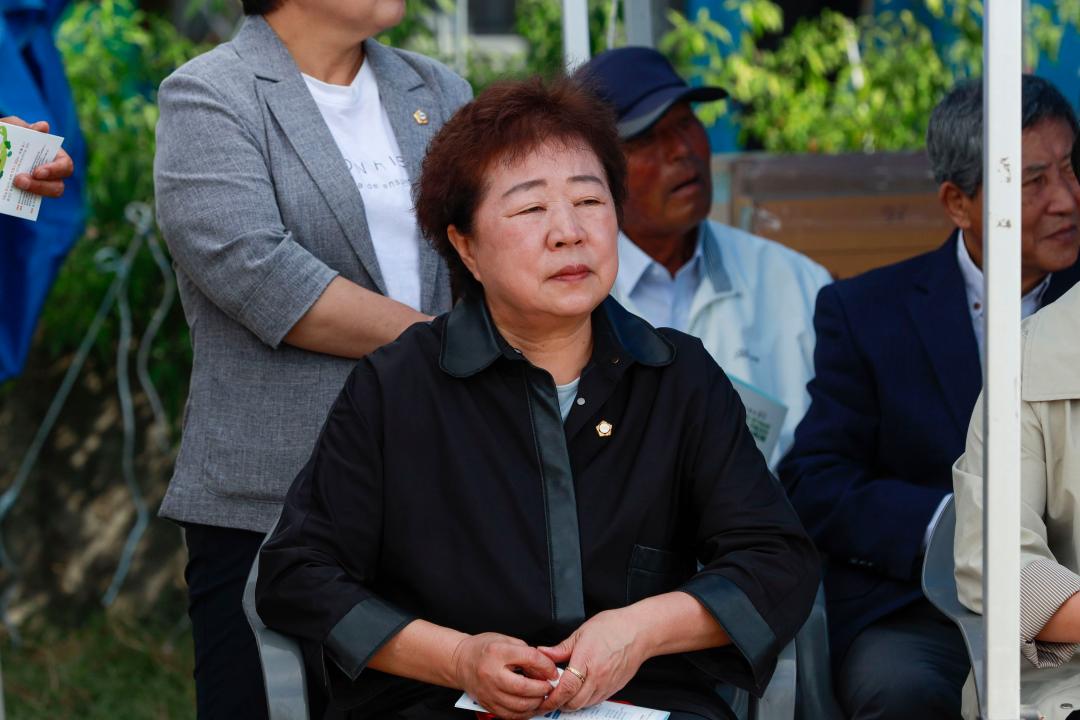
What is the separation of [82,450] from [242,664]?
2.62 m

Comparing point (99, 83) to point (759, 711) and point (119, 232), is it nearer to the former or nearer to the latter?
point (119, 232)

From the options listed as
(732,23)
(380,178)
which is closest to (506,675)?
(380,178)

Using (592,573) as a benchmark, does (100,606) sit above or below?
below

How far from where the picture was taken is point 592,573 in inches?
94.0

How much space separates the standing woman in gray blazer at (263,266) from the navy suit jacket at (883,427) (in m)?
0.90

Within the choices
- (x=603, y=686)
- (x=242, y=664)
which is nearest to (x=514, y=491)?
(x=603, y=686)

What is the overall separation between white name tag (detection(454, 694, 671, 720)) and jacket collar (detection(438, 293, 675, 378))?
21.5 inches

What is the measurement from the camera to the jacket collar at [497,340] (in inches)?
96.0

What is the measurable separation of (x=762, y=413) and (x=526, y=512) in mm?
994

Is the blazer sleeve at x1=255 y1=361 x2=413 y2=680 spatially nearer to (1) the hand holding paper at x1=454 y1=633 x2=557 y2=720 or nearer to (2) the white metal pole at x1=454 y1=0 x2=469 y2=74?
(1) the hand holding paper at x1=454 y1=633 x2=557 y2=720

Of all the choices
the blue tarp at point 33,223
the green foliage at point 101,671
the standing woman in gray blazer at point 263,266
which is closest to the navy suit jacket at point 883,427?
the standing woman in gray blazer at point 263,266

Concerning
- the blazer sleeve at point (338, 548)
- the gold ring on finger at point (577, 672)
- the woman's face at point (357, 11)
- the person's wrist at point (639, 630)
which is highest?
the woman's face at point (357, 11)

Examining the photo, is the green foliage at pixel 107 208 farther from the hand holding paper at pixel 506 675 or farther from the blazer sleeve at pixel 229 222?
the hand holding paper at pixel 506 675

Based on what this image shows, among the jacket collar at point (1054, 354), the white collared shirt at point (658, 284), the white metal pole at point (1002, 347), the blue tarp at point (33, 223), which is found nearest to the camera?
the white metal pole at point (1002, 347)
